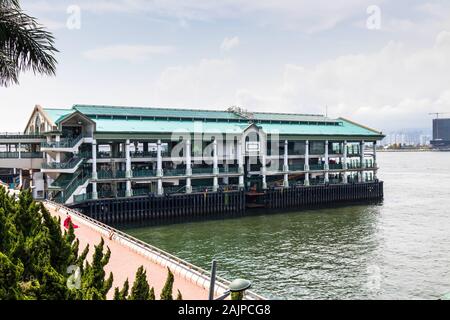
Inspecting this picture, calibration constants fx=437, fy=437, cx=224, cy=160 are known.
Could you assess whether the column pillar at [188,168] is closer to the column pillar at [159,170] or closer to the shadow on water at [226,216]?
the column pillar at [159,170]

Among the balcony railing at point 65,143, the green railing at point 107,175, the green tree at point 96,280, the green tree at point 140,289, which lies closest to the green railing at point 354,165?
the green railing at point 107,175

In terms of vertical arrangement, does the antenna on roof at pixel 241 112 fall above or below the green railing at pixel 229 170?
above

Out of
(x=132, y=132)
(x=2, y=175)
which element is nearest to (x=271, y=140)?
(x=132, y=132)

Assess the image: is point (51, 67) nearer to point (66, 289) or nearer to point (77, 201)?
point (66, 289)

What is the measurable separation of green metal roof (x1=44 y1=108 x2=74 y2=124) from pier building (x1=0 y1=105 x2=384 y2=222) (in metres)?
0.14

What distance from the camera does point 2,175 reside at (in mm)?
87312

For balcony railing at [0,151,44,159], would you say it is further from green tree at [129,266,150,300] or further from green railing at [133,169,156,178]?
green tree at [129,266,150,300]

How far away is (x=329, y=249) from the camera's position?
4694 cm

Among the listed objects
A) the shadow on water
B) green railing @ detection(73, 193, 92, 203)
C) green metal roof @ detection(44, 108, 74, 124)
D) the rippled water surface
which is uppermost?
green metal roof @ detection(44, 108, 74, 124)

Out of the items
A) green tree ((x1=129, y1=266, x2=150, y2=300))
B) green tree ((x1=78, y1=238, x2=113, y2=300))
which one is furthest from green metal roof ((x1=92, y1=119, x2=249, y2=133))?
green tree ((x1=129, y1=266, x2=150, y2=300))

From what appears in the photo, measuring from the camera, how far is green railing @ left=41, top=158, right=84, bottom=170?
6172 centimetres

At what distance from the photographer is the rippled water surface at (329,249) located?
3506 cm

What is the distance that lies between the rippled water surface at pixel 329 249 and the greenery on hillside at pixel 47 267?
17.9 metres

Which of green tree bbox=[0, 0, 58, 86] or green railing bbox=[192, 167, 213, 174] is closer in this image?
green tree bbox=[0, 0, 58, 86]
